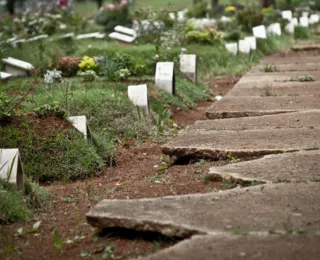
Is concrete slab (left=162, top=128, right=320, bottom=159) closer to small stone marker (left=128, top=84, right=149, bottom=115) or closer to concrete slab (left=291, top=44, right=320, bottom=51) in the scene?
small stone marker (left=128, top=84, right=149, bottom=115)

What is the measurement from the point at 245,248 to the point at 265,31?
1041 cm

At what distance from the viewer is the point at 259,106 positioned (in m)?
6.91

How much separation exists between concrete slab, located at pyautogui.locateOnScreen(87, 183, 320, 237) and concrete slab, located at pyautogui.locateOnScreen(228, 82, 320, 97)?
368cm

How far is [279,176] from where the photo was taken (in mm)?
4250

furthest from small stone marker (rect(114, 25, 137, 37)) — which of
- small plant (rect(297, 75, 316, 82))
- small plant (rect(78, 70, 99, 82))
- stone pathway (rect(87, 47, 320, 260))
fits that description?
stone pathway (rect(87, 47, 320, 260))

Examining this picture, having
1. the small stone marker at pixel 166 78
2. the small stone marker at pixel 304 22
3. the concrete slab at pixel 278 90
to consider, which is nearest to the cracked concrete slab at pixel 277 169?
the concrete slab at pixel 278 90

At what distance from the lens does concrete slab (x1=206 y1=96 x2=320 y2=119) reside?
666 cm

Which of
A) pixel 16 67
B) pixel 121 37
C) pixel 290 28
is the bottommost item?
pixel 290 28

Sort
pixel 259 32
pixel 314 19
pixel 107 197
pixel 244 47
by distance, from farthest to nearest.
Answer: pixel 314 19 → pixel 259 32 → pixel 244 47 → pixel 107 197

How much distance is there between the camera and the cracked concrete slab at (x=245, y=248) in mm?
3084

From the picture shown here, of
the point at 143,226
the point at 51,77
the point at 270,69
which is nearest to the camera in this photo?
the point at 143,226

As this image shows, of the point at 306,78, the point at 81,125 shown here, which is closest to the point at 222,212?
the point at 81,125

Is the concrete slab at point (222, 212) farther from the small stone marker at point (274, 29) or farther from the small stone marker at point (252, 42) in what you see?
the small stone marker at point (274, 29)

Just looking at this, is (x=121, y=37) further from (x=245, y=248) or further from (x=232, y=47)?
(x=245, y=248)
